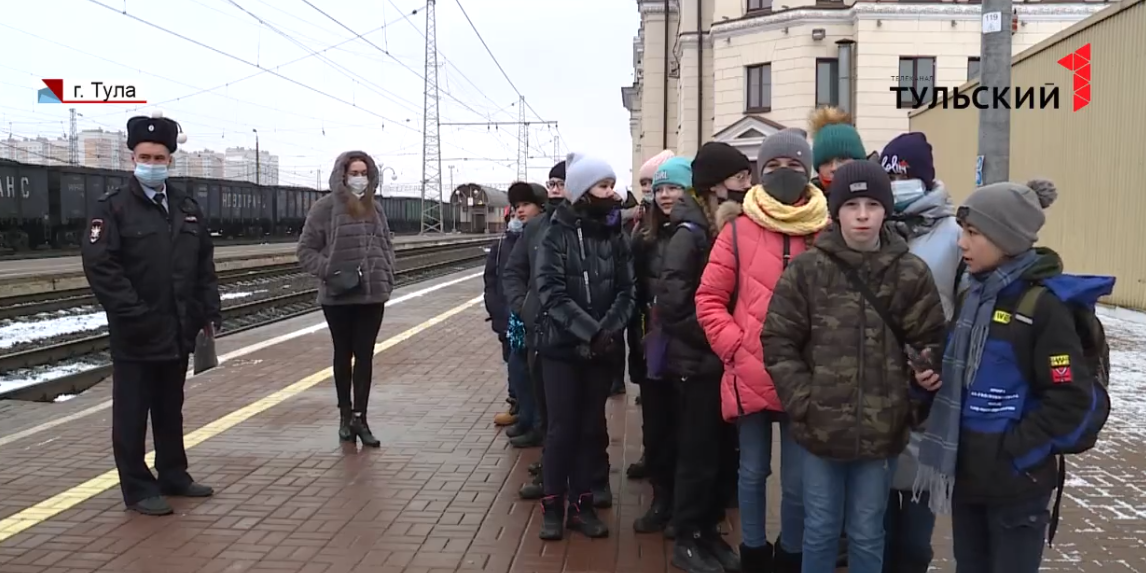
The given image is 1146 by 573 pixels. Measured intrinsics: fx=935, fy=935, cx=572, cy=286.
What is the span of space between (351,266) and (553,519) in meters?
2.43

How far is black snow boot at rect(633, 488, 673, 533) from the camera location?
4.81 metres

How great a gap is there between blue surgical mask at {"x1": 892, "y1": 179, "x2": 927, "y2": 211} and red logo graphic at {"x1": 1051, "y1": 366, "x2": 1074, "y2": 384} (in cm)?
103

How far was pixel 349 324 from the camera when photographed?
21.2 feet

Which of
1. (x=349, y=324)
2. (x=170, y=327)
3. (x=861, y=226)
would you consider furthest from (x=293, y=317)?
(x=861, y=226)

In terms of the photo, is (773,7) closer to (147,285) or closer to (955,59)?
(955,59)

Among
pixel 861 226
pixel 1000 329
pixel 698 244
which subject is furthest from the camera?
pixel 698 244

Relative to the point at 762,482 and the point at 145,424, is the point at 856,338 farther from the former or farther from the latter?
the point at 145,424

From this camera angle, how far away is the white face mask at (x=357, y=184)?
6.37 m

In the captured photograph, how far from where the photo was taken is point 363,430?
6500 millimetres

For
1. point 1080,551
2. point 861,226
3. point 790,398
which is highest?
point 861,226

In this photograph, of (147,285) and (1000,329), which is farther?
(147,285)

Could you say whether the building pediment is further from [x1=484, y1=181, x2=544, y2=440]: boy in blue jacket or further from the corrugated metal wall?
[x1=484, y1=181, x2=544, y2=440]: boy in blue jacket

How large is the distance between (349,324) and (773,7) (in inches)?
989

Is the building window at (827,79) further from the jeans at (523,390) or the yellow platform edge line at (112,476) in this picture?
the jeans at (523,390)
